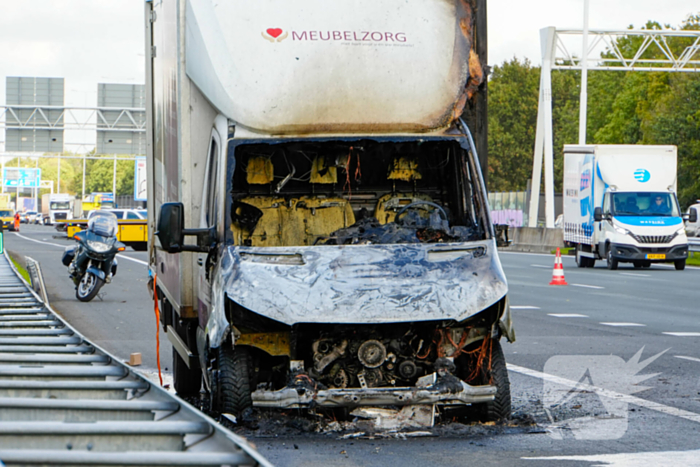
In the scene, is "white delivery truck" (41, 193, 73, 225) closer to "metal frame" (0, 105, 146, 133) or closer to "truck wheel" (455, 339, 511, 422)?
"metal frame" (0, 105, 146, 133)

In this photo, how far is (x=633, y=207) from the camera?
95.2 ft

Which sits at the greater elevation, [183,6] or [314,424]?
[183,6]

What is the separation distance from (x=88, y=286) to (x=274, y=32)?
12.0 metres

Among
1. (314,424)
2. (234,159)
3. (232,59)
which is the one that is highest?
(232,59)

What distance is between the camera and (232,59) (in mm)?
7234

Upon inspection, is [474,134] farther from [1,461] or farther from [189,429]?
[1,461]

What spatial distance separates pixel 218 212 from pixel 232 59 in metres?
1.00

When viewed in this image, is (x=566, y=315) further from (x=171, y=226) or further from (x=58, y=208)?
(x=58, y=208)

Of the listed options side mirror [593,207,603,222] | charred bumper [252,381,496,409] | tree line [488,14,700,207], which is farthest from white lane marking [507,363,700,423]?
tree line [488,14,700,207]

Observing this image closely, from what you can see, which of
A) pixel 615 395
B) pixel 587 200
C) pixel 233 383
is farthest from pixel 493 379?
pixel 587 200

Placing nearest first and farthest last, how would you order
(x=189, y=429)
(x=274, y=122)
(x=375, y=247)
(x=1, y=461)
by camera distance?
(x=1, y=461) → (x=189, y=429) → (x=375, y=247) → (x=274, y=122)

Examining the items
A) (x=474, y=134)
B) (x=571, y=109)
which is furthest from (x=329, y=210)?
(x=571, y=109)

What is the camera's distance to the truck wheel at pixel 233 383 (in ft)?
21.4

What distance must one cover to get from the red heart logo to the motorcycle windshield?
1143 cm
